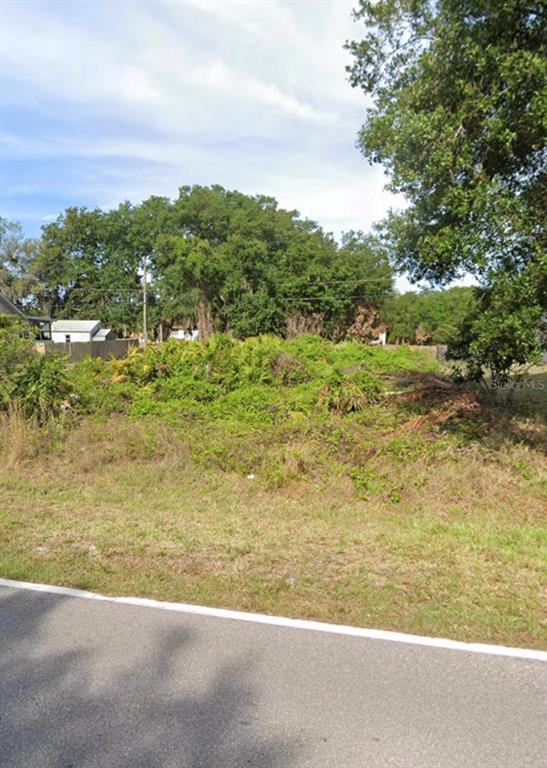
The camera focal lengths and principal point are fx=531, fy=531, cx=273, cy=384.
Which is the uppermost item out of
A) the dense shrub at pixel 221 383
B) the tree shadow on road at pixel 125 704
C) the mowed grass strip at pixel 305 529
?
the dense shrub at pixel 221 383

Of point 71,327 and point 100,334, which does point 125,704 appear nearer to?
point 71,327

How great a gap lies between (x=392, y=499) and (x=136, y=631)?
3.75 meters

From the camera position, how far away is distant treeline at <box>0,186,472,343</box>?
47188 mm

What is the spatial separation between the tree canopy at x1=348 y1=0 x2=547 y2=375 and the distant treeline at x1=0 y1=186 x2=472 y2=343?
3448cm

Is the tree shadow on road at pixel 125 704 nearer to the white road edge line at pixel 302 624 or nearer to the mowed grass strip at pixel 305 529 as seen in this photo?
the white road edge line at pixel 302 624

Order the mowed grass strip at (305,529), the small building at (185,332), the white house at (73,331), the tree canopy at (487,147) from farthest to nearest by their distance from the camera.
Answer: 1. the small building at (185,332)
2. the white house at (73,331)
3. the tree canopy at (487,147)
4. the mowed grass strip at (305,529)

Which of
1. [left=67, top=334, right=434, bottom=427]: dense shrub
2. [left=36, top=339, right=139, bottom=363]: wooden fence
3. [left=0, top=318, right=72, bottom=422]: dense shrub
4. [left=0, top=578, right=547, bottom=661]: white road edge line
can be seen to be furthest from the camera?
[left=36, top=339, right=139, bottom=363]: wooden fence

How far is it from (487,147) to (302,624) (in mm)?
5162

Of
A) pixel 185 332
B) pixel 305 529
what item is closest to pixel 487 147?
pixel 305 529

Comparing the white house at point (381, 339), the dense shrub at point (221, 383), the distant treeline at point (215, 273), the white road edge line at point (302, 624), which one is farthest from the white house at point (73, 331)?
the white road edge line at point (302, 624)

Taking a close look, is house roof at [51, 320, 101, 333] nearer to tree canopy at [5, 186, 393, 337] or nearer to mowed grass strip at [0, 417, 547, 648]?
tree canopy at [5, 186, 393, 337]

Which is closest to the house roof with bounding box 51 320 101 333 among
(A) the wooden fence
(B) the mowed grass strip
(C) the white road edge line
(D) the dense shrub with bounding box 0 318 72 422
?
(A) the wooden fence

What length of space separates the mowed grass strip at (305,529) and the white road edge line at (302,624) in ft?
0.29

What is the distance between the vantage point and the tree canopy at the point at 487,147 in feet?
17.4
